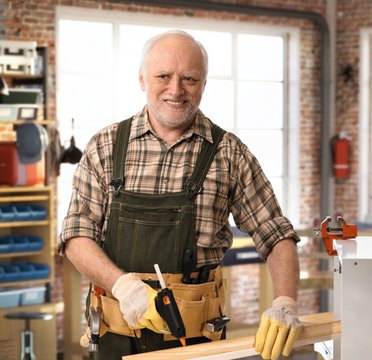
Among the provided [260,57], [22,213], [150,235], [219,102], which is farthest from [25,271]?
[150,235]

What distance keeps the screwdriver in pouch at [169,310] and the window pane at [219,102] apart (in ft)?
20.3

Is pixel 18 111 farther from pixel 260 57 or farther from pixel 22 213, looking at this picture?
pixel 260 57

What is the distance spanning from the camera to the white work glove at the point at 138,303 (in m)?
2.29

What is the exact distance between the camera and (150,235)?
103 inches

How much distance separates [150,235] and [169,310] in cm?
38

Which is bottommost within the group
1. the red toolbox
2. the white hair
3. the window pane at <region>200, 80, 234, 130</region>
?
the red toolbox

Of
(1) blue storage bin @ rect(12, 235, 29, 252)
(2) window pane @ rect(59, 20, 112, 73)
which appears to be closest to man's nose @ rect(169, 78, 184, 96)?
(1) blue storage bin @ rect(12, 235, 29, 252)

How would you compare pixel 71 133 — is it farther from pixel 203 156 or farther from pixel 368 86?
pixel 203 156

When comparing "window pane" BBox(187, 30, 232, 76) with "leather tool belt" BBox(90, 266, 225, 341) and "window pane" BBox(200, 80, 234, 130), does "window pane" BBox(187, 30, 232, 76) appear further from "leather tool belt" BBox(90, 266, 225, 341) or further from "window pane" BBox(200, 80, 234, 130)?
"leather tool belt" BBox(90, 266, 225, 341)

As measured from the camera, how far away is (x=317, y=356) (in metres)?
2.36

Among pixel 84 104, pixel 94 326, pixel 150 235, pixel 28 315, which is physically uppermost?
pixel 84 104

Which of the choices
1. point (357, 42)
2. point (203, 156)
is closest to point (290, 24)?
point (357, 42)

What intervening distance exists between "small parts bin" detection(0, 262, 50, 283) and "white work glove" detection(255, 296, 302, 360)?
4.56 meters

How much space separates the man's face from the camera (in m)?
2.59
